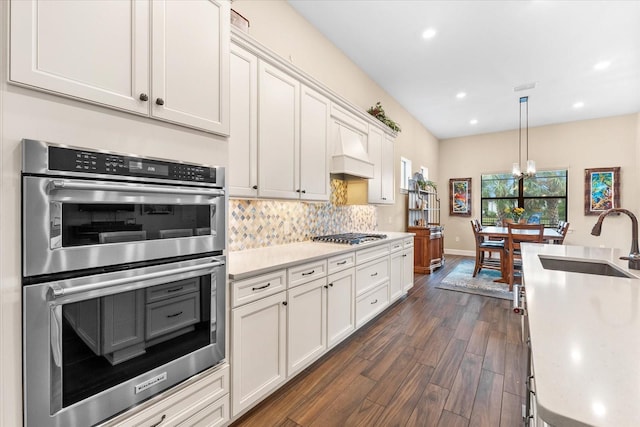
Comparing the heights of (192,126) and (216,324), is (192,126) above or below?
above

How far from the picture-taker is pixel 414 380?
2191 mm

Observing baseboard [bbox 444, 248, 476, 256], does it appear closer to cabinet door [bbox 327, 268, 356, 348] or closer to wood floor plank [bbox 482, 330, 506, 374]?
wood floor plank [bbox 482, 330, 506, 374]

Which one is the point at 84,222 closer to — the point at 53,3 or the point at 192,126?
the point at 192,126

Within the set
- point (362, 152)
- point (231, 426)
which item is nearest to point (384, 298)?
point (362, 152)

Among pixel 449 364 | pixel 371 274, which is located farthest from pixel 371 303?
pixel 449 364

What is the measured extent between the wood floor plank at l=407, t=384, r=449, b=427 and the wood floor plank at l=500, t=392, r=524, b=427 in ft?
1.12

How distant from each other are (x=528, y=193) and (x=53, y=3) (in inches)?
342

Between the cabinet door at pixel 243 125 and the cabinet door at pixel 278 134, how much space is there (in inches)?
1.9

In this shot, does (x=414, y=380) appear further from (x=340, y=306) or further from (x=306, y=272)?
(x=306, y=272)

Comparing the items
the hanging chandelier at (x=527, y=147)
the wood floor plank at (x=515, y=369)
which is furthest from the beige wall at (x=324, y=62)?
the wood floor plank at (x=515, y=369)

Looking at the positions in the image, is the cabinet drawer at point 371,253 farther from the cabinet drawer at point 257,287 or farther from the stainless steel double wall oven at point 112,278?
the stainless steel double wall oven at point 112,278

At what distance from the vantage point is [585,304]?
1.04 meters

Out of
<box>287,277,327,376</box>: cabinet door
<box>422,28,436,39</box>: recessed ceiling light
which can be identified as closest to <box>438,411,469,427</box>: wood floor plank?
<box>287,277,327,376</box>: cabinet door

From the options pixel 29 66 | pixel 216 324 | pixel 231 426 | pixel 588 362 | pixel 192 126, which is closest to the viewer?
pixel 588 362
